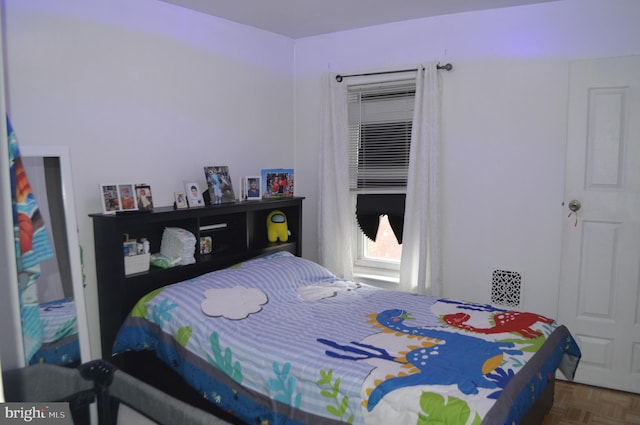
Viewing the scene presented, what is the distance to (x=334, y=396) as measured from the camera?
6.25 feet

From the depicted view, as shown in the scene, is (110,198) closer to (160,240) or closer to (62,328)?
(160,240)

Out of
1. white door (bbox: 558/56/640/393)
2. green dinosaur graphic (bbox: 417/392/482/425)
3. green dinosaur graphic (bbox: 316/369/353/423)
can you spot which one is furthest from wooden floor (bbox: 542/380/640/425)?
green dinosaur graphic (bbox: 316/369/353/423)

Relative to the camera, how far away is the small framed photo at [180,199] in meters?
2.97

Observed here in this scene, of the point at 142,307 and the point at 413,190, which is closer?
the point at 142,307

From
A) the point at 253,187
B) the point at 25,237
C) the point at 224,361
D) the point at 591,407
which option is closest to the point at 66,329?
the point at 224,361

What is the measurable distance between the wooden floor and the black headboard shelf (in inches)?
80.3

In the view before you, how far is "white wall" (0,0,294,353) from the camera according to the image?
2.39m

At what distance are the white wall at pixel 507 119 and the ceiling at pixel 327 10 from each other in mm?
139

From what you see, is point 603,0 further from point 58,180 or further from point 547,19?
point 58,180

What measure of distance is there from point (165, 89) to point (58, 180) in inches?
45.1

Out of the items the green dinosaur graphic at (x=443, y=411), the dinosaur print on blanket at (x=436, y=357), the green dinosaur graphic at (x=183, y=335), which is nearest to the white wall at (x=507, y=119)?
the dinosaur print on blanket at (x=436, y=357)

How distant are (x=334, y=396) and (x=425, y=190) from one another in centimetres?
193

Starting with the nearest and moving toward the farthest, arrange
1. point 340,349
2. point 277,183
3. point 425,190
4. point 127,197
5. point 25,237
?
point 25,237 → point 340,349 → point 127,197 → point 425,190 → point 277,183

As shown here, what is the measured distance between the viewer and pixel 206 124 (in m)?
3.33
